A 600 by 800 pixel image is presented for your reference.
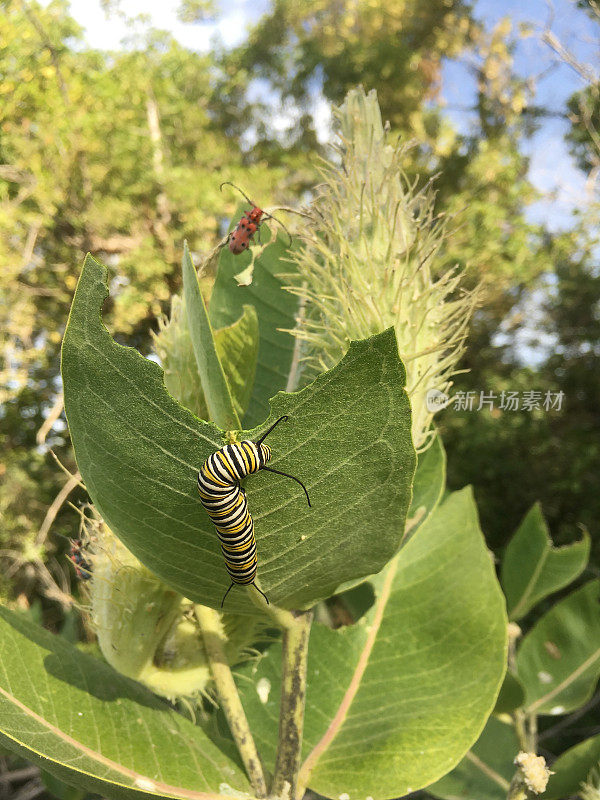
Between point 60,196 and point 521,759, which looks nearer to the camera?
point 521,759

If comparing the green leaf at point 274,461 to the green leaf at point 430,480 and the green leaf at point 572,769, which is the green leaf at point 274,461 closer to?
the green leaf at point 430,480

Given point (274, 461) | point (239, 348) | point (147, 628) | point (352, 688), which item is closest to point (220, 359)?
point (239, 348)

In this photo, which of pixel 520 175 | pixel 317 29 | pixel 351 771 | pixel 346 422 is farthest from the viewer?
pixel 317 29

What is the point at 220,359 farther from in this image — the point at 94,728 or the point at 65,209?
the point at 65,209

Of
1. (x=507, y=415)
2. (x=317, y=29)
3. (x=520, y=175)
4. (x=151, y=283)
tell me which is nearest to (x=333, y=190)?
(x=151, y=283)

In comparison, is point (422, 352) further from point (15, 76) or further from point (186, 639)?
point (15, 76)

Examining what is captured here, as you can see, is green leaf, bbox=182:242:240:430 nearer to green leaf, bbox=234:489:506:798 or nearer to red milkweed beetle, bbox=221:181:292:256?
red milkweed beetle, bbox=221:181:292:256

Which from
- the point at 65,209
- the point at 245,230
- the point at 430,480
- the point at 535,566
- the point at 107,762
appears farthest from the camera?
the point at 65,209
